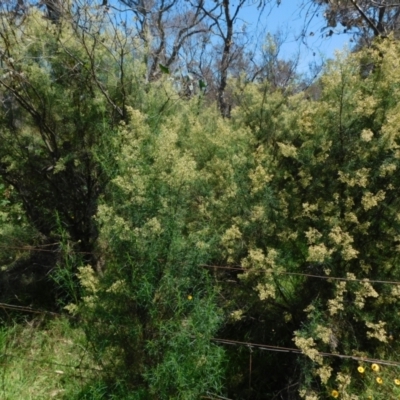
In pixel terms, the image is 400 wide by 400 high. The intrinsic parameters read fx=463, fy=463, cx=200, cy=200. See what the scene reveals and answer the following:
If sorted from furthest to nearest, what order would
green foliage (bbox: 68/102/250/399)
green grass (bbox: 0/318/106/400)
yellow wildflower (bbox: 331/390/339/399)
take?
1. green grass (bbox: 0/318/106/400)
2. yellow wildflower (bbox: 331/390/339/399)
3. green foliage (bbox: 68/102/250/399)

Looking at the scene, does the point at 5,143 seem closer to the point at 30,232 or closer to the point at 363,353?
the point at 30,232

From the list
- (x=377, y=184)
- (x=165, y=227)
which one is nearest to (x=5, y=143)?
(x=165, y=227)

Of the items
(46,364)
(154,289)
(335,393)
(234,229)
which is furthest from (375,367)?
(46,364)

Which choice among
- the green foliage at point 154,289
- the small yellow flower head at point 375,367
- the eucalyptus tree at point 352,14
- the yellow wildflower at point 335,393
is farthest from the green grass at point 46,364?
the eucalyptus tree at point 352,14

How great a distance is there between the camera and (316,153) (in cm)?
315

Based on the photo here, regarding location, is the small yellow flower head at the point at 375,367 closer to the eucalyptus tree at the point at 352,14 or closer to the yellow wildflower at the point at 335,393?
the yellow wildflower at the point at 335,393

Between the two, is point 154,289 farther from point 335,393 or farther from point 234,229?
point 335,393

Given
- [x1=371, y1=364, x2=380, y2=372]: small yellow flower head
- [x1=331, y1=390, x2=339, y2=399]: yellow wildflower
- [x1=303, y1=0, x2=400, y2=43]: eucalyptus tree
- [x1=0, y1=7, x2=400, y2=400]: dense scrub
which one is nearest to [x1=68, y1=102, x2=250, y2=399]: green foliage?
[x1=0, y1=7, x2=400, y2=400]: dense scrub

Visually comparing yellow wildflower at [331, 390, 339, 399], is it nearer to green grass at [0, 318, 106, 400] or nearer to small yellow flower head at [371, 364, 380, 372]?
small yellow flower head at [371, 364, 380, 372]

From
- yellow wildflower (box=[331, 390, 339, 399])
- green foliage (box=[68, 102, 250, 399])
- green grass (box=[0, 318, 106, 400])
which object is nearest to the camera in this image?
green foliage (box=[68, 102, 250, 399])

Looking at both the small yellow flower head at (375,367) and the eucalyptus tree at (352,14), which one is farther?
the eucalyptus tree at (352,14)

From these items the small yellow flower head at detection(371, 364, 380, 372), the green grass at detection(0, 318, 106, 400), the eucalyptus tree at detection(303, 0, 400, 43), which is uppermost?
the eucalyptus tree at detection(303, 0, 400, 43)

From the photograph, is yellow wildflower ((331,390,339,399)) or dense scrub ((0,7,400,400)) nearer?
dense scrub ((0,7,400,400))

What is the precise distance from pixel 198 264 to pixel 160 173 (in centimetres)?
57
